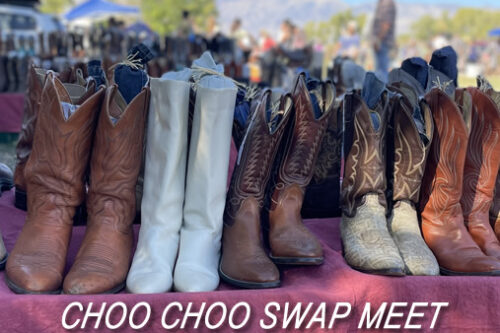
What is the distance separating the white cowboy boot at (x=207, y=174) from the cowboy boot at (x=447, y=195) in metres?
0.70

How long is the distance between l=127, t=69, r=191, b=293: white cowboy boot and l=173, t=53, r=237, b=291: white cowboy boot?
0.10 feet

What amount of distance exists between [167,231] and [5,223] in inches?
28.2

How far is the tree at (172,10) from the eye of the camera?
40.2 metres

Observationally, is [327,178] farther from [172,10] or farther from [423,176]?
[172,10]

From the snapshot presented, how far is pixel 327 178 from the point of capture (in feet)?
6.87

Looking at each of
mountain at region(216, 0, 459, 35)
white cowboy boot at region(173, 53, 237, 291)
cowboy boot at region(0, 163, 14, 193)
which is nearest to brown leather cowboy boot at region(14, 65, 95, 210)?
cowboy boot at region(0, 163, 14, 193)

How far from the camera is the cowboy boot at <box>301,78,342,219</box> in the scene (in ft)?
6.79

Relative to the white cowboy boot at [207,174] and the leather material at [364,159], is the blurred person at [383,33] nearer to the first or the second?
the leather material at [364,159]

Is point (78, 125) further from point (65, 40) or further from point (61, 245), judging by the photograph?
point (65, 40)

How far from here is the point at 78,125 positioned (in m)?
1.56

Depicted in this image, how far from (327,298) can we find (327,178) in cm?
70

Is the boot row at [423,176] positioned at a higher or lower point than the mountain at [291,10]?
lower

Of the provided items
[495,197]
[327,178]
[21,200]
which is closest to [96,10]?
[21,200]

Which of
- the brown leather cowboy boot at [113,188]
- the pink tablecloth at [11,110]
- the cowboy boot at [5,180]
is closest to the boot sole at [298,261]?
the brown leather cowboy boot at [113,188]
